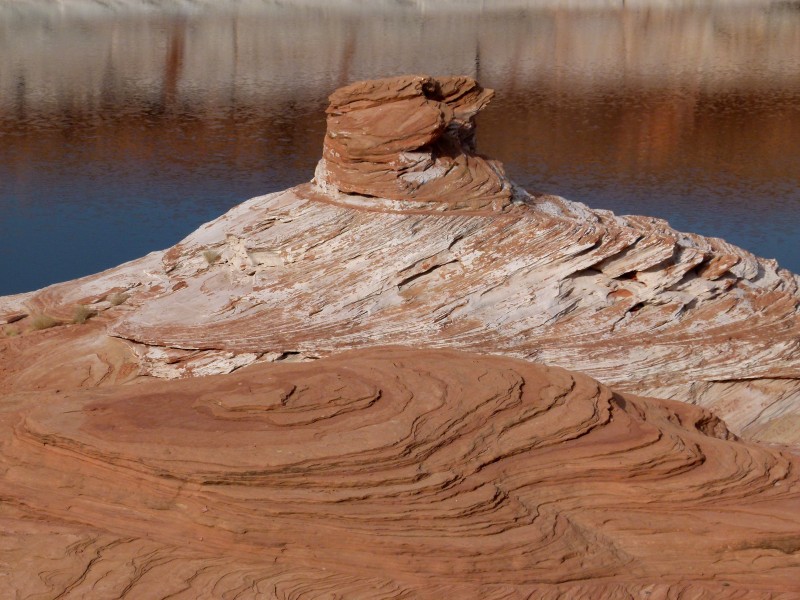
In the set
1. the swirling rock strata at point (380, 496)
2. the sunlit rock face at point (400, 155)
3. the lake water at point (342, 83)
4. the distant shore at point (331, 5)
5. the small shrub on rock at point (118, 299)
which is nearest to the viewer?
the swirling rock strata at point (380, 496)

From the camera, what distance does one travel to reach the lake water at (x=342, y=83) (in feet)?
66.3

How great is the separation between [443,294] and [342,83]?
74.4 feet

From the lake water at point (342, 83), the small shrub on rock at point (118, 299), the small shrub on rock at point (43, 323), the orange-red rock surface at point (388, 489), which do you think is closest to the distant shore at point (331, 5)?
the lake water at point (342, 83)

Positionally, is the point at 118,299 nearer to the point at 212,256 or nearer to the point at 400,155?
the point at 212,256

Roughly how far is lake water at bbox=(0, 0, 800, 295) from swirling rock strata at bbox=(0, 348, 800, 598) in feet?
38.9

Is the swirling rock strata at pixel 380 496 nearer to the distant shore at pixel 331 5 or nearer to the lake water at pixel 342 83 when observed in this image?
the lake water at pixel 342 83

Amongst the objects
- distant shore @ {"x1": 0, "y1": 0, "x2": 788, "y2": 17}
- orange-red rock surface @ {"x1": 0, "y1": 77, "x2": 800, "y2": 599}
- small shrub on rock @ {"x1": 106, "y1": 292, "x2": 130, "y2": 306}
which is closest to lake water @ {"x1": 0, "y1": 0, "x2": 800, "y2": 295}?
distant shore @ {"x1": 0, "y1": 0, "x2": 788, "y2": 17}

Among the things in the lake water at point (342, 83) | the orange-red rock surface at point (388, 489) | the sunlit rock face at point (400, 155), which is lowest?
the lake water at point (342, 83)

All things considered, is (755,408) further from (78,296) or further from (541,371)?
(78,296)

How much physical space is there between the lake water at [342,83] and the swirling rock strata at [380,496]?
11868mm

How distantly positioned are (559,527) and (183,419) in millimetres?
1945

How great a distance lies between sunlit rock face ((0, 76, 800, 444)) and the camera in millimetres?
10055

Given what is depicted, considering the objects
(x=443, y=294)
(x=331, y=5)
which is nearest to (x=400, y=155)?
(x=443, y=294)

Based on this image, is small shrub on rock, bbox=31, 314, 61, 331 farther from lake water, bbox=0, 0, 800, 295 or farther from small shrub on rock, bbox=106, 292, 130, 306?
lake water, bbox=0, 0, 800, 295
